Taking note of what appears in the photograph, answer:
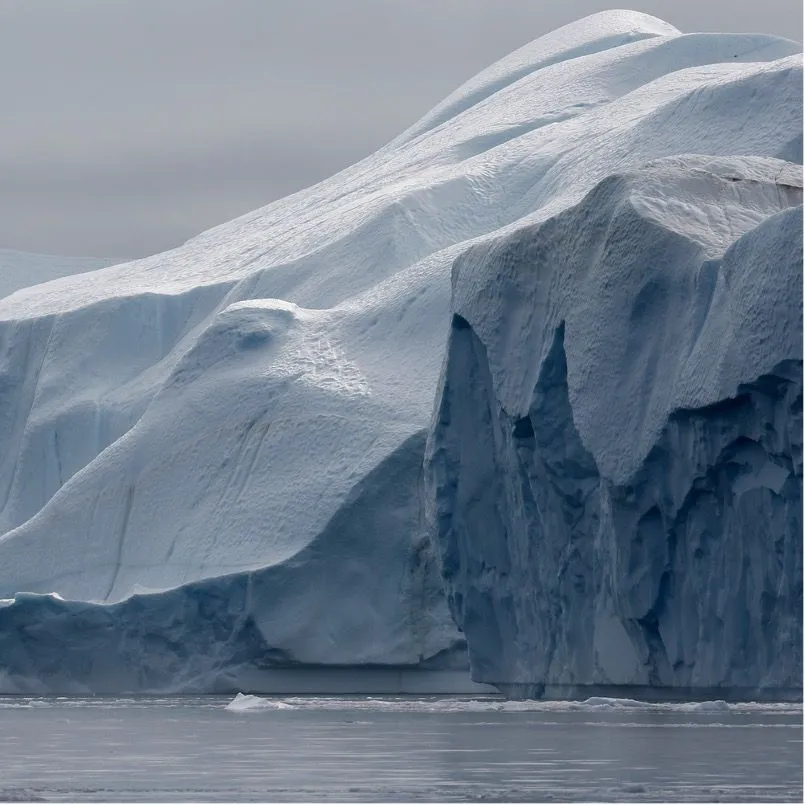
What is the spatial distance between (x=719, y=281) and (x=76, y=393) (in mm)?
14984

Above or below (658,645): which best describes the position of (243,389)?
above

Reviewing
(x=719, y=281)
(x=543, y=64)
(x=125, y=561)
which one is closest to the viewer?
(x=719, y=281)

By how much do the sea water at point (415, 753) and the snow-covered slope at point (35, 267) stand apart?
24914 millimetres

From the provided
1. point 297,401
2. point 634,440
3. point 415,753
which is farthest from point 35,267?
point 415,753

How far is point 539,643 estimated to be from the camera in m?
17.0

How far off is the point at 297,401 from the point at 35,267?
21444 millimetres

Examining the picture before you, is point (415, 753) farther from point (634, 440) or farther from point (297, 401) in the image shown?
point (297, 401)

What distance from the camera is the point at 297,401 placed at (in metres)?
21.4

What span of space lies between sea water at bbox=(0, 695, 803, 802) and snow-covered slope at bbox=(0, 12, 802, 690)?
3.69 m

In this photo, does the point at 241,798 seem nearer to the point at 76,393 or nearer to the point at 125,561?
the point at 125,561

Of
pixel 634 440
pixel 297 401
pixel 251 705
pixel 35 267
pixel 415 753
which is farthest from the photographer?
pixel 35 267

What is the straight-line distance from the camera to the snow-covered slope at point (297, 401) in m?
20.0

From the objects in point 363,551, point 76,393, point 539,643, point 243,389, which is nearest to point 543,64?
point 76,393

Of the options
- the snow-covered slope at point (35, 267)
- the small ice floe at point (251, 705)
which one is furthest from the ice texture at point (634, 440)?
the snow-covered slope at point (35, 267)
